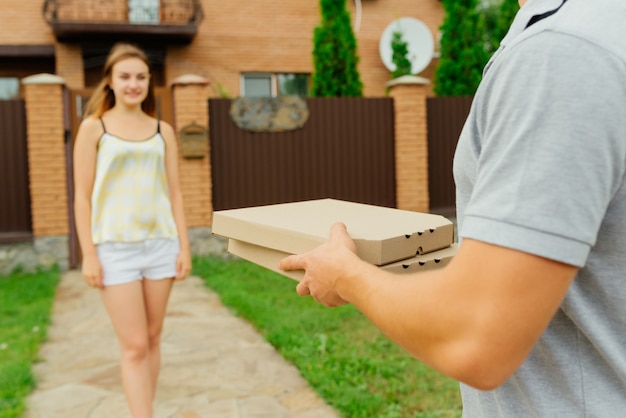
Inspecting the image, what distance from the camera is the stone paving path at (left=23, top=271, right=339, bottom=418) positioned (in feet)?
13.2

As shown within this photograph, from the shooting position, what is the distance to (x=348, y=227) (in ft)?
3.91

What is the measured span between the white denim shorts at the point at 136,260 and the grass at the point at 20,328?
130cm

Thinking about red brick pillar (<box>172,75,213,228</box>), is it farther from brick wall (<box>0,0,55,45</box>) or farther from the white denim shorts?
brick wall (<box>0,0,55,45</box>)

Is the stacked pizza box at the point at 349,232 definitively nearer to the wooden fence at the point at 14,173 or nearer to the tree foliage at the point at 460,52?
the wooden fence at the point at 14,173

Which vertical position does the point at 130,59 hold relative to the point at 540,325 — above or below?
above

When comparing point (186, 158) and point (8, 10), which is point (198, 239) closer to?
point (186, 158)

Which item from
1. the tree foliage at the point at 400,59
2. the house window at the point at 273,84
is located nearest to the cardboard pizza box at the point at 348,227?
the tree foliage at the point at 400,59

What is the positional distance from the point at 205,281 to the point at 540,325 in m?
7.23

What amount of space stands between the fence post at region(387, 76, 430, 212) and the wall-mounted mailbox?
2.88 meters

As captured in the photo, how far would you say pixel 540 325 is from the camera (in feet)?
2.55

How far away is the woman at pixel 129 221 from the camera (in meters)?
3.27

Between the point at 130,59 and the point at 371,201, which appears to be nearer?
the point at 130,59

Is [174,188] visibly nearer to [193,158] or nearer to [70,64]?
[193,158]

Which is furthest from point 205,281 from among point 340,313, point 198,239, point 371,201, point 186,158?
point 371,201
